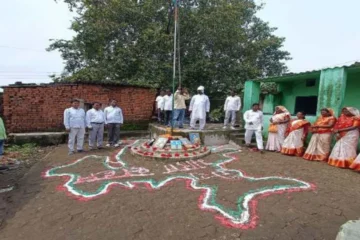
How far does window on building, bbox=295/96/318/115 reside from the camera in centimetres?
1114

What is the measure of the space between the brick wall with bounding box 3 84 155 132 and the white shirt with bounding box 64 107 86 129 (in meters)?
3.04

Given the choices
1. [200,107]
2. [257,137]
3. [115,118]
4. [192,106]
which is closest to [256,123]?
[257,137]

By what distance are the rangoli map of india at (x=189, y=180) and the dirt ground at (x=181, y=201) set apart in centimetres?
2

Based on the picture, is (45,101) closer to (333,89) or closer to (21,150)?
(21,150)

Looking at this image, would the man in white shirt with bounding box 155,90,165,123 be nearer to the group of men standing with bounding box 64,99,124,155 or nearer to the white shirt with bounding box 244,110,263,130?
A: the group of men standing with bounding box 64,99,124,155

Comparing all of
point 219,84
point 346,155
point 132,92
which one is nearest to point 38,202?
point 346,155

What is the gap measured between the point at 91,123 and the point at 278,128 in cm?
603

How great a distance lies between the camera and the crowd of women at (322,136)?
6.77m

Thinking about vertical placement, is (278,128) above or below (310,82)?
below

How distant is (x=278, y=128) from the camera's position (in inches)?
342

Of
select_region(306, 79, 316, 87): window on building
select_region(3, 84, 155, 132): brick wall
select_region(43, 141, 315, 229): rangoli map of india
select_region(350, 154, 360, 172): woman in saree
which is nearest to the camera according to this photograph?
select_region(43, 141, 315, 229): rangoli map of india

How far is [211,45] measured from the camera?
1581 cm

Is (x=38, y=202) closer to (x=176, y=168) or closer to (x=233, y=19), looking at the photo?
(x=176, y=168)

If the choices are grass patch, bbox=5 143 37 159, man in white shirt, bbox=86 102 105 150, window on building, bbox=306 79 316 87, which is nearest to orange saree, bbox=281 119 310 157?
window on building, bbox=306 79 316 87
